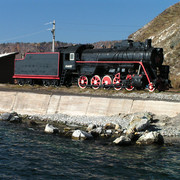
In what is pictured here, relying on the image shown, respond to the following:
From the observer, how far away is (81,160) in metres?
9.32

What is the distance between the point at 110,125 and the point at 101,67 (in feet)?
27.0

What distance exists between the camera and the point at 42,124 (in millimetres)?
16031

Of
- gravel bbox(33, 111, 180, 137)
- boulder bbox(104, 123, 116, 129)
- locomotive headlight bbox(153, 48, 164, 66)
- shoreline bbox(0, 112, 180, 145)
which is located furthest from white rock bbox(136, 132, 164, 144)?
locomotive headlight bbox(153, 48, 164, 66)

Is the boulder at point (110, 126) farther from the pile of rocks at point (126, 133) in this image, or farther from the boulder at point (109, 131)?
the boulder at point (109, 131)

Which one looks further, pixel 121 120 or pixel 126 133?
pixel 121 120

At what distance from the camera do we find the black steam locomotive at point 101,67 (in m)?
19.4

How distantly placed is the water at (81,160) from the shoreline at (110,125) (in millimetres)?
1290

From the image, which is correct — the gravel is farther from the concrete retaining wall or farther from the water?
the water

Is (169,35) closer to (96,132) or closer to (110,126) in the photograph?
(110,126)

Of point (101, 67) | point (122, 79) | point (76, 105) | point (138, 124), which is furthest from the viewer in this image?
point (101, 67)

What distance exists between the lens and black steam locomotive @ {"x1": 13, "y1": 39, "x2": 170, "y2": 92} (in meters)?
19.4

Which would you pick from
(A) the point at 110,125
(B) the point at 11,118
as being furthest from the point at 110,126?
(B) the point at 11,118

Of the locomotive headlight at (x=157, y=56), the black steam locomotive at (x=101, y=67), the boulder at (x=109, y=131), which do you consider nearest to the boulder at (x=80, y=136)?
the boulder at (x=109, y=131)

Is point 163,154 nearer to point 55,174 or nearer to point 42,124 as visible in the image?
point 55,174
